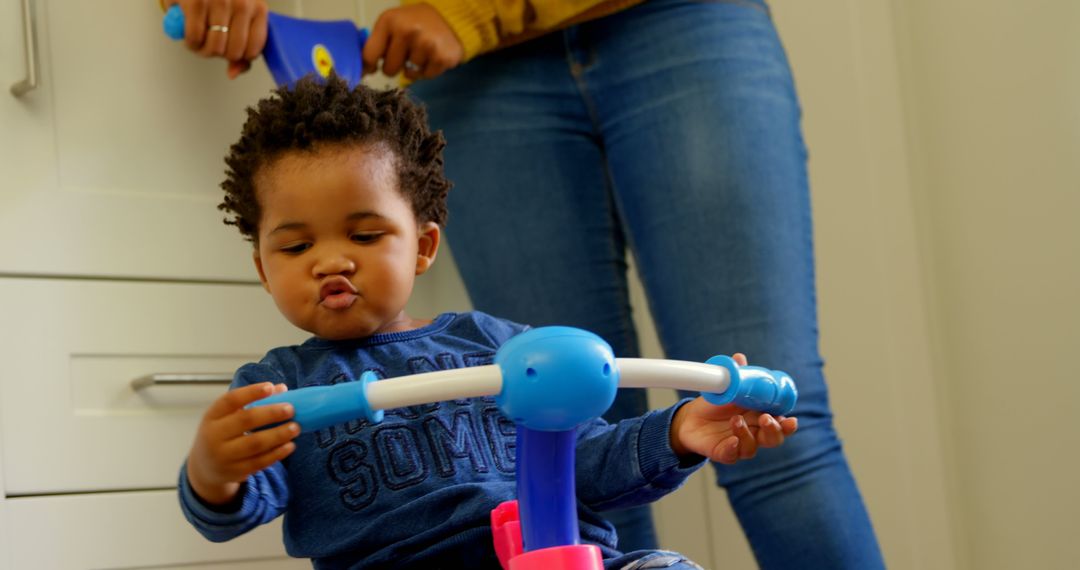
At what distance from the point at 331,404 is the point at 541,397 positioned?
115mm

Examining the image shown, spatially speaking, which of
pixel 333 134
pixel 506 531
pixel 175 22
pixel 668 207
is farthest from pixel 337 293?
pixel 175 22

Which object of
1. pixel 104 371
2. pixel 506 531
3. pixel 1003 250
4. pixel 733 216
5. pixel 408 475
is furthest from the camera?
pixel 1003 250

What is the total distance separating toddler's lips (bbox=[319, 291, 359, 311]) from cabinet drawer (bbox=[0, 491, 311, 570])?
68 cm

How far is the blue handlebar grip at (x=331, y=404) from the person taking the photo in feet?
2.21

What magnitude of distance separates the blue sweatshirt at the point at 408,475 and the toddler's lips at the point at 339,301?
0.18ft

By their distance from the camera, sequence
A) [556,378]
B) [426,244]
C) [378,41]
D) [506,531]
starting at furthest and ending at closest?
[378,41]
[426,244]
[506,531]
[556,378]

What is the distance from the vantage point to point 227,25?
1378 millimetres

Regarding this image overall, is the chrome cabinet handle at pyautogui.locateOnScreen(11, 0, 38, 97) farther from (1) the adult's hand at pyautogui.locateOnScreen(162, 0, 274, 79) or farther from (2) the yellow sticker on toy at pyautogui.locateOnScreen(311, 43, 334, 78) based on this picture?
(2) the yellow sticker on toy at pyautogui.locateOnScreen(311, 43, 334, 78)

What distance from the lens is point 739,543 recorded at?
1.85m

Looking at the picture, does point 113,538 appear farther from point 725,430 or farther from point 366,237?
point 725,430

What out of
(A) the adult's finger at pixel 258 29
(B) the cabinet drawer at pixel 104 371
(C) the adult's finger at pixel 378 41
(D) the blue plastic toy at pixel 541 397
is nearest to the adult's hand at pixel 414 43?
(C) the adult's finger at pixel 378 41

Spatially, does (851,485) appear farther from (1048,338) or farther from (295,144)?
(295,144)

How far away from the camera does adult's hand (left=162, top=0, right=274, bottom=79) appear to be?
1.37 m

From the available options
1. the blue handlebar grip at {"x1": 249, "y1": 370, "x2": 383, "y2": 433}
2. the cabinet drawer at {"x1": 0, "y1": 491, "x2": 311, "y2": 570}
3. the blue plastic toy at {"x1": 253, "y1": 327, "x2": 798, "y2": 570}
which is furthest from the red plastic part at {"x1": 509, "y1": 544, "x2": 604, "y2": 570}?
the cabinet drawer at {"x1": 0, "y1": 491, "x2": 311, "y2": 570}
